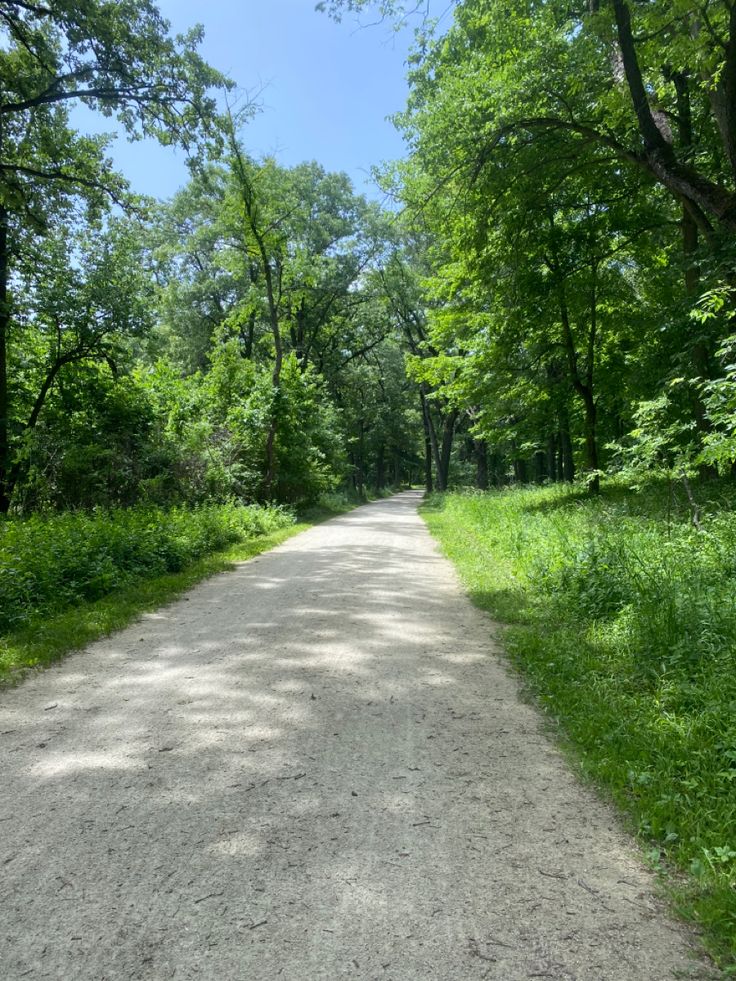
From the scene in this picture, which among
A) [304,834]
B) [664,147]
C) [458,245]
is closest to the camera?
[304,834]

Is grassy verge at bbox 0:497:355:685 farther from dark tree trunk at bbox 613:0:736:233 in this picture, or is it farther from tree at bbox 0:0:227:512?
dark tree trunk at bbox 613:0:736:233

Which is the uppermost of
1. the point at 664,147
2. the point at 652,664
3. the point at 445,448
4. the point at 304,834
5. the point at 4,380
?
the point at 664,147

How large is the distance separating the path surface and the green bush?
6.49ft

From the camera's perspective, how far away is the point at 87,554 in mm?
8203

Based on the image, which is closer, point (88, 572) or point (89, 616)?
point (89, 616)

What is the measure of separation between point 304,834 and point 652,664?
3047 mm

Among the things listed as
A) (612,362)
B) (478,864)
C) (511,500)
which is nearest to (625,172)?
(612,362)

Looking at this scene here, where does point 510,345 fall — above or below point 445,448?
above

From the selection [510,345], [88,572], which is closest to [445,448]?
[510,345]

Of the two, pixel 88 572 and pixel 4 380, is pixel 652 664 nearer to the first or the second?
pixel 88 572

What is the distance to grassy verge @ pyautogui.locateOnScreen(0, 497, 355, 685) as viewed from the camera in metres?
5.25

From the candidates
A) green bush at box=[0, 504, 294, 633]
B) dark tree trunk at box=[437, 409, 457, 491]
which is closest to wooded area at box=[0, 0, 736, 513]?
green bush at box=[0, 504, 294, 633]

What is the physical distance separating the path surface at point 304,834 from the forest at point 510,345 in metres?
0.48

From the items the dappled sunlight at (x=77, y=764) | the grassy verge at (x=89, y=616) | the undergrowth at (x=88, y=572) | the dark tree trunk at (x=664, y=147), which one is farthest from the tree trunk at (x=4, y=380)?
the dark tree trunk at (x=664, y=147)
